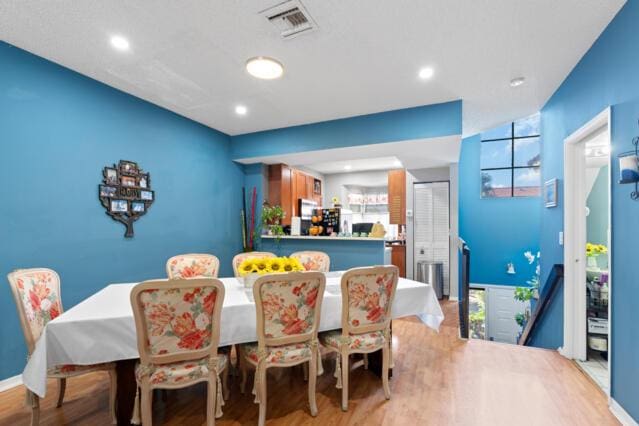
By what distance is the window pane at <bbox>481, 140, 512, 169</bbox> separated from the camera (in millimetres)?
7125

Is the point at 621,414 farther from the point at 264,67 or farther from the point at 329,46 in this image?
the point at 264,67

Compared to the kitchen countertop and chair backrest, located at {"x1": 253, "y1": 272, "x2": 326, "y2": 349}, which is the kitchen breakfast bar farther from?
chair backrest, located at {"x1": 253, "y1": 272, "x2": 326, "y2": 349}

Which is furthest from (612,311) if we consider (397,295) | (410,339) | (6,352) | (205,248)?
(6,352)

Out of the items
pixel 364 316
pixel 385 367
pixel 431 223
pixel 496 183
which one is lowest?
pixel 385 367

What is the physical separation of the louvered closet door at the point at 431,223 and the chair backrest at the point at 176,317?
183 inches

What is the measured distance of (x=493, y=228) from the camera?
704 cm

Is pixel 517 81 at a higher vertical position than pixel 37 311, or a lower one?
higher

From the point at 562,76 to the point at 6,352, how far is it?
5622mm

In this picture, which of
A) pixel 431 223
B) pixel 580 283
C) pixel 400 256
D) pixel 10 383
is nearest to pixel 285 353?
pixel 10 383

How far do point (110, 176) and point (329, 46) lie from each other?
2625mm

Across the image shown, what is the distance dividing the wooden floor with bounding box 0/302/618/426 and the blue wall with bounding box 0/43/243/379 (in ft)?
2.85

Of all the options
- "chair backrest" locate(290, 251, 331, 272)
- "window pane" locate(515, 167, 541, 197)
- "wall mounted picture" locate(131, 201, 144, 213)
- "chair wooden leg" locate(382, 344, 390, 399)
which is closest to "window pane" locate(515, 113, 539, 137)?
"window pane" locate(515, 167, 541, 197)

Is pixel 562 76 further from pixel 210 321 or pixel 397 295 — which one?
pixel 210 321

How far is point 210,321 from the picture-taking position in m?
1.75
